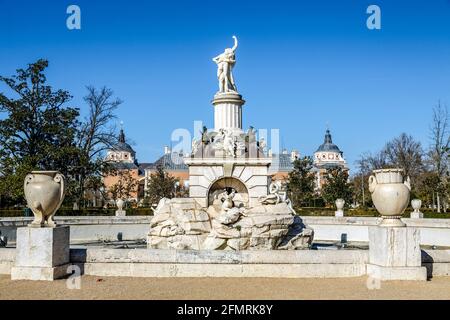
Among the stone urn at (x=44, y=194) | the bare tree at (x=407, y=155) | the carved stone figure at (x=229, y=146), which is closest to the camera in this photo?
the stone urn at (x=44, y=194)

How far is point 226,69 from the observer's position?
21.9 meters

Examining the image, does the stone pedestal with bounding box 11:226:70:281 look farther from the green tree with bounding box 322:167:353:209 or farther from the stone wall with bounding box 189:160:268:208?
the green tree with bounding box 322:167:353:209

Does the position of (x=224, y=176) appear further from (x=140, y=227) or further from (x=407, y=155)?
(x=407, y=155)

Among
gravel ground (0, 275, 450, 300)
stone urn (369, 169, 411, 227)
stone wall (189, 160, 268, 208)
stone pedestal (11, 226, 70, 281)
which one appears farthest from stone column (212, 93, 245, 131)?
stone pedestal (11, 226, 70, 281)

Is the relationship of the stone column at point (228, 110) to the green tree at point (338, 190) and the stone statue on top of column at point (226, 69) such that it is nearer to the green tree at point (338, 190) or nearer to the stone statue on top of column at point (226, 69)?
the stone statue on top of column at point (226, 69)

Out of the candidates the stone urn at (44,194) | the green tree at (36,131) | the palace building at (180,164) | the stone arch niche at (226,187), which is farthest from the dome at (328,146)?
the stone urn at (44,194)

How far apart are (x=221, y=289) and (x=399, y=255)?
12.8 feet

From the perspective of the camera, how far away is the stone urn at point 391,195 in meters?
10.1

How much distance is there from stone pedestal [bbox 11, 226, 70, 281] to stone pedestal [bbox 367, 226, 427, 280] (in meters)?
6.78

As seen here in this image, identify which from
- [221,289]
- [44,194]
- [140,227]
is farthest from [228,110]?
[221,289]

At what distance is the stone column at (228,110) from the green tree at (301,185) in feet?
115

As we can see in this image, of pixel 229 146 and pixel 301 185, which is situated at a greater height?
pixel 229 146
